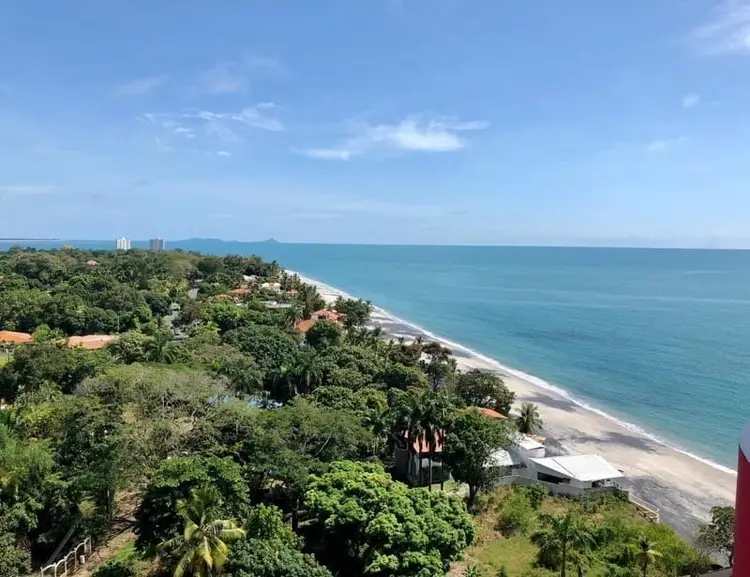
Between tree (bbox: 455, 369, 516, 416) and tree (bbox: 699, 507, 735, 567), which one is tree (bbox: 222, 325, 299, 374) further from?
tree (bbox: 699, 507, 735, 567)

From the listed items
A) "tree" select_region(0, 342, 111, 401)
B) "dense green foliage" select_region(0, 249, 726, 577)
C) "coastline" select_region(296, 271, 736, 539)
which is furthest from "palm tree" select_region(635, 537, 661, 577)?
"tree" select_region(0, 342, 111, 401)

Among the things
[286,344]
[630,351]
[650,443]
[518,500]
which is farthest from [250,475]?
[630,351]

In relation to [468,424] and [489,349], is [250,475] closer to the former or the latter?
[468,424]

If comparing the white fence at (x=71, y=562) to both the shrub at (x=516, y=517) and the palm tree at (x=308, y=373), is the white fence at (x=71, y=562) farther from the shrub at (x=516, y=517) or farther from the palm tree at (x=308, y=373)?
the palm tree at (x=308, y=373)

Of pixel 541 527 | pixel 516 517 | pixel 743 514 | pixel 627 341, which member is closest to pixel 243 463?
pixel 516 517

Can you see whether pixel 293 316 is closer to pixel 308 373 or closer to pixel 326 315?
pixel 326 315

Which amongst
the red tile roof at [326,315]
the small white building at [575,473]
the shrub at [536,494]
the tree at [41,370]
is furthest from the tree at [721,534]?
the red tile roof at [326,315]
